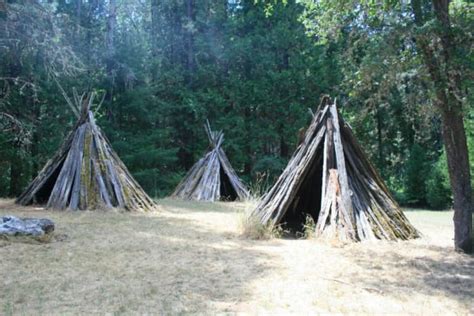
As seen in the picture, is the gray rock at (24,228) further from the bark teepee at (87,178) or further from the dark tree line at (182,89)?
the dark tree line at (182,89)

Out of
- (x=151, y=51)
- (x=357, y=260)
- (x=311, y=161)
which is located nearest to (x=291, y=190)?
(x=311, y=161)

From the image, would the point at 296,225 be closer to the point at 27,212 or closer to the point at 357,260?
the point at 357,260

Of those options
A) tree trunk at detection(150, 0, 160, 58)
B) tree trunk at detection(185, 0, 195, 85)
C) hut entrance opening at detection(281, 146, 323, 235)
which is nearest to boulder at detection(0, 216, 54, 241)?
hut entrance opening at detection(281, 146, 323, 235)

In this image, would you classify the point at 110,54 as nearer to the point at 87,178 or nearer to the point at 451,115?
the point at 87,178

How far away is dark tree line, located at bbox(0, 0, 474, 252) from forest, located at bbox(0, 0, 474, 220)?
48 mm

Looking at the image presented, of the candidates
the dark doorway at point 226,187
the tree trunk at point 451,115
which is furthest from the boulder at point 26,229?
the dark doorway at point 226,187

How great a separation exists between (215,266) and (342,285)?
135cm

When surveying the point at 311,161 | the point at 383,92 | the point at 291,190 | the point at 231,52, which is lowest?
the point at 291,190

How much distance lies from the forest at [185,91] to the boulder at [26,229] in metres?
2.99

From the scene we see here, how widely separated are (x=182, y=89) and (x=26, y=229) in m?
14.0

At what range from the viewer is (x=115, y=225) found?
7.50 m

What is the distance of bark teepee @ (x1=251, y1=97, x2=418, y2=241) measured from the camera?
20.8 feet

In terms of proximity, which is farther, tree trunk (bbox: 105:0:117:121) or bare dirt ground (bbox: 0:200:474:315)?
tree trunk (bbox: 105:0:117:121)

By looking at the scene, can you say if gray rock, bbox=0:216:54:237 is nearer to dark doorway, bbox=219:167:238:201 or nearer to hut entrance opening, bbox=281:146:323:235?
hut entrance opening, bbox=281:146:323:235
